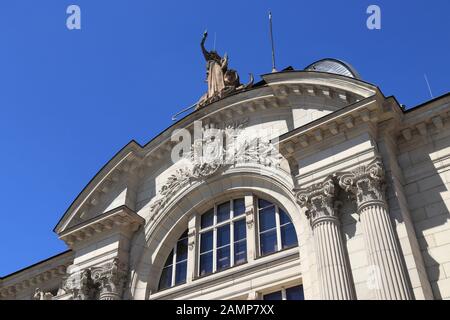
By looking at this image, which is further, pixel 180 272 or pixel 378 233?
pixel 180 272

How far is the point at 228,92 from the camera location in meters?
22.1

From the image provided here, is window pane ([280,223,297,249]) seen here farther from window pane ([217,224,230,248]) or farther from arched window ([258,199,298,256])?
window pane ([217,224,230,248])

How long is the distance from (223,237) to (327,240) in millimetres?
4993

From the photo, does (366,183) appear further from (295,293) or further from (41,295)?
(41,295)

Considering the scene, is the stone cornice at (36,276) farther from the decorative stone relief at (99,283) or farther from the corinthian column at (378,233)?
the corinthian column at (378,233)

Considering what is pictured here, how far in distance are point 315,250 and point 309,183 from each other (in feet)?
7.10

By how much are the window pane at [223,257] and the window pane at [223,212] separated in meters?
1.28

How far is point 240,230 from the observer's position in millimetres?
18547

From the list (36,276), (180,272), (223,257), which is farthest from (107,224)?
(36,276)

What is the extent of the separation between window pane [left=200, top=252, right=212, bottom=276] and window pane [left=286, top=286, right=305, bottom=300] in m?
3.19

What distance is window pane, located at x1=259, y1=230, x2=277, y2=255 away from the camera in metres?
17.4

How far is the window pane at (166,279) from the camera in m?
19.2

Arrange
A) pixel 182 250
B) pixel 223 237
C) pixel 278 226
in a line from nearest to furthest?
pixel 278 226, pixel 223 237, pixel 182 250
